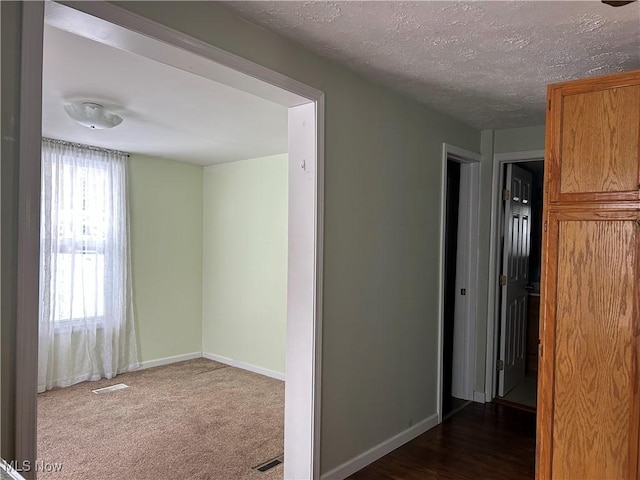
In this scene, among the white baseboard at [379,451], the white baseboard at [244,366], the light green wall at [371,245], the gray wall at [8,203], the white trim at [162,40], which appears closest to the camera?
the gray wall at [8,203]

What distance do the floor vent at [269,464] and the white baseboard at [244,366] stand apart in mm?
1834

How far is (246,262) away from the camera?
5.30 meters

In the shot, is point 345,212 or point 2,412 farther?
point 345,212

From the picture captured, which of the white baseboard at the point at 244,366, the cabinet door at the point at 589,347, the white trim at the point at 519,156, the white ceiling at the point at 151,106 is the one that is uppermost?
the white ceiling at the point at 151,106

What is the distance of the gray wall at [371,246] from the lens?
2555 mm

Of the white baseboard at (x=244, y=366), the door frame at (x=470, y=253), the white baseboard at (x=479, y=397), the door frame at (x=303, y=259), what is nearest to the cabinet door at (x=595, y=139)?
the door frame at (x=303, y=259)

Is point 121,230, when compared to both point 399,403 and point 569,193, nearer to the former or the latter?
point 399,403

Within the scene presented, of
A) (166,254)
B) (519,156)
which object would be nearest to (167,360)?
(166,254)

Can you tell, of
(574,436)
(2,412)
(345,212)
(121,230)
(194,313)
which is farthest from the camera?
(194,313)

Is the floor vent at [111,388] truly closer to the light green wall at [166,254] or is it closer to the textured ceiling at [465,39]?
the light green wall at [166,254]

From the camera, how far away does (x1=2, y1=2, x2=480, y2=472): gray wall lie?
2555mm

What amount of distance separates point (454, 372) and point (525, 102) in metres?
2.42

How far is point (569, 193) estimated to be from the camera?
2188mm

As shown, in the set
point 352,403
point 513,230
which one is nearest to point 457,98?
point 513,230
